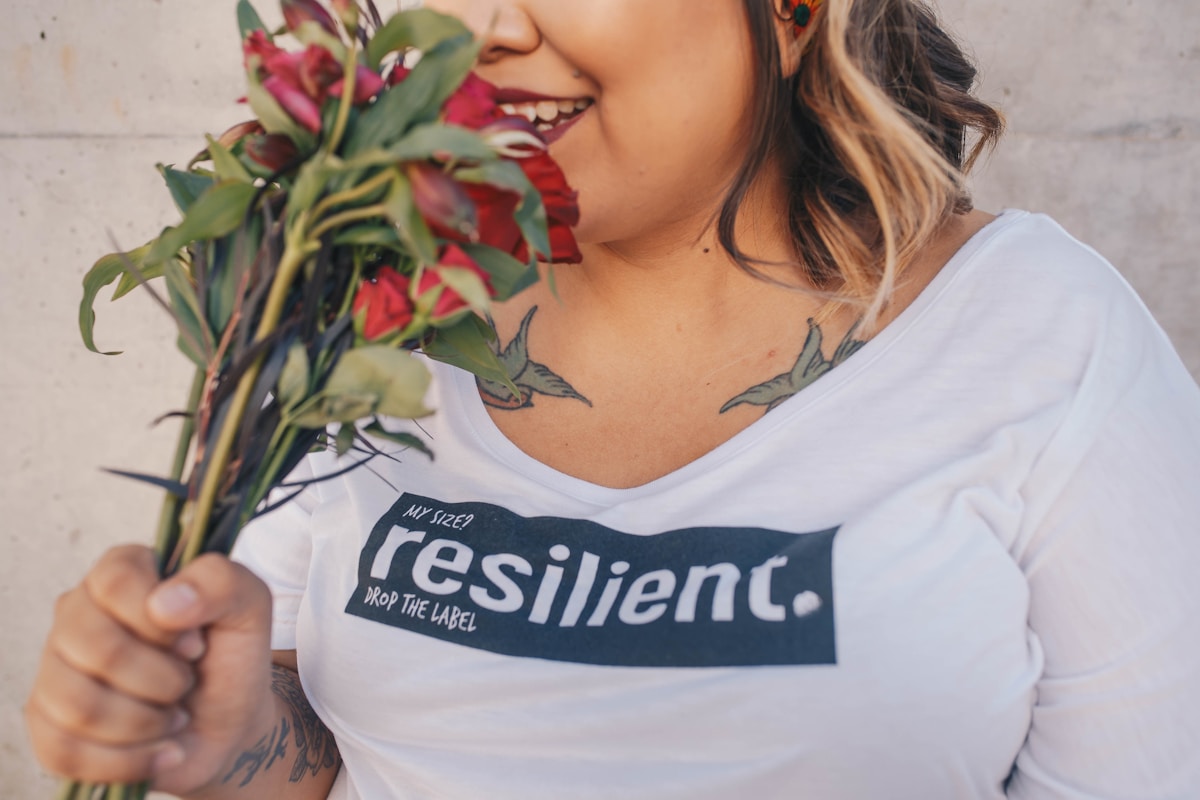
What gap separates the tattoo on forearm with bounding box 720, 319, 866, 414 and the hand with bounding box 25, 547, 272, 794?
24.3 inches

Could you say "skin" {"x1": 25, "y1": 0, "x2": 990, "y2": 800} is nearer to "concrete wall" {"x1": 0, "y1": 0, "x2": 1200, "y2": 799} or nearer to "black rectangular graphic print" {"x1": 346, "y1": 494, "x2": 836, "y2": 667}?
"black rectangular graphic print" {"x1": 346, "y1": 494, "x2": 836, "y2": 667}

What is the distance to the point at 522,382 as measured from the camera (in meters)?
1.24

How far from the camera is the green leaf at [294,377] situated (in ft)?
2.01

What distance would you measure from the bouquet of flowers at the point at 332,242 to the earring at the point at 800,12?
49 centimetres

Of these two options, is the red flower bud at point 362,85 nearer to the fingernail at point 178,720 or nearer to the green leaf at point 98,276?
the green leaf at point 98,276

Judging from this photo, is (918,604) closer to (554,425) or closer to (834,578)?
(834,578)

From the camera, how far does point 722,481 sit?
1.02 meters

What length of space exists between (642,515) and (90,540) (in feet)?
5.20

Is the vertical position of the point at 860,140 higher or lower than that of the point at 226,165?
lower

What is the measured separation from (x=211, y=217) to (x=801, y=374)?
67 cm

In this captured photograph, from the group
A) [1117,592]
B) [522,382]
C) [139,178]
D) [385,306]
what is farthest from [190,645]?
[139,178]

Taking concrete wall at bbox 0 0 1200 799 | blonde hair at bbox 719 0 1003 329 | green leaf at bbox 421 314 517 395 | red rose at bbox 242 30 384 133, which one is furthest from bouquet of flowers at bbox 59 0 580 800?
concrete wall at bbox 0 0 1200 799

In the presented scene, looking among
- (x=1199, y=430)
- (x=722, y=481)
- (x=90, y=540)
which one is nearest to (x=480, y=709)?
(x=722, y=481)

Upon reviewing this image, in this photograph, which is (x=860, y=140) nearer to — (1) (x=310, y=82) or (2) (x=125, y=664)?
(1) (x=310, y=82)
